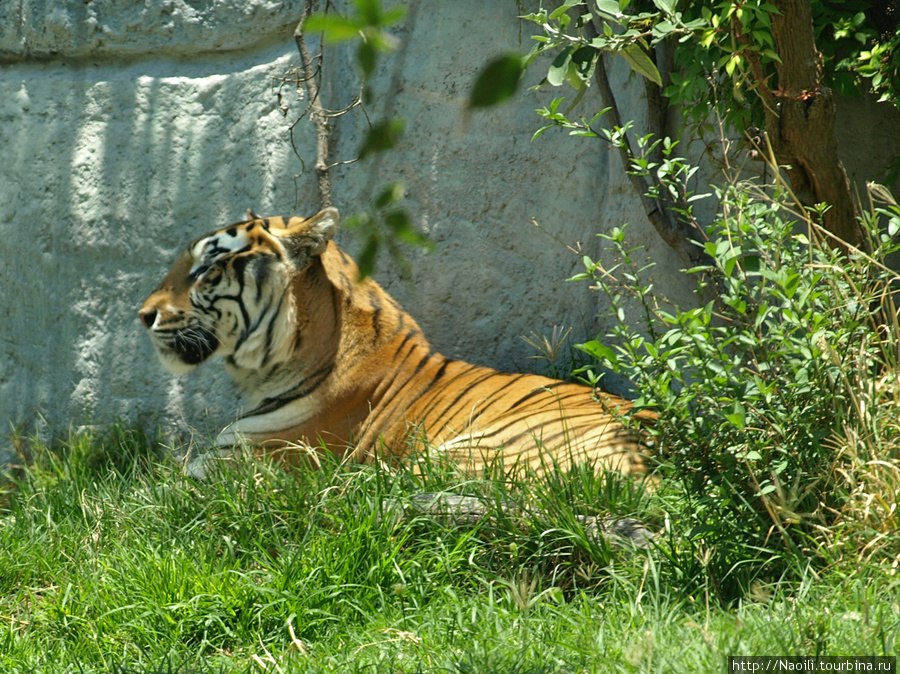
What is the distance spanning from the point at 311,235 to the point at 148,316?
94cm

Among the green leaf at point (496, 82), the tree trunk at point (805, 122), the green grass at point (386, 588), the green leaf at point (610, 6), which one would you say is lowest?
the green grass at point (386, 588)

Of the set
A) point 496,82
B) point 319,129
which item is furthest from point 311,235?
point 496,82

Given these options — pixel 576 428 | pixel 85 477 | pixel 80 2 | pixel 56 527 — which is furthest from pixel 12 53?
pixel 576 428

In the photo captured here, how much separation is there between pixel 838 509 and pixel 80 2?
17.0 ft

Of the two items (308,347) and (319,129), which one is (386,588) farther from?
(319,129)

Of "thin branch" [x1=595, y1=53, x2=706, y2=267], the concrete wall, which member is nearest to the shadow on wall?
the concrete wall

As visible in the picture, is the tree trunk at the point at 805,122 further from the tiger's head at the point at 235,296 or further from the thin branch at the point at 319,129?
the thin branch at the point at 319,129

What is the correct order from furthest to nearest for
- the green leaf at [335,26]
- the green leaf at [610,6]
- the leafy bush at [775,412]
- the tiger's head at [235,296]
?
the tiger's head at [235,296] → the green leaf at [610,6] → the leafy bush at [775,412] → the green leaf at [335,26]

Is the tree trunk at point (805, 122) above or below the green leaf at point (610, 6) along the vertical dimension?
below

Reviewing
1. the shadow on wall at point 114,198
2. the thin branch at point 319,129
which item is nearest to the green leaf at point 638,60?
the thin branch at point 319,129

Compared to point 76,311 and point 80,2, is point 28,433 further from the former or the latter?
point 80,2

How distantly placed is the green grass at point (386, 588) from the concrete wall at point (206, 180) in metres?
2.02

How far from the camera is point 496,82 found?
0.94m

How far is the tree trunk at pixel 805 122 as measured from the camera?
12.0ft
